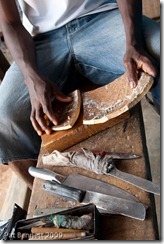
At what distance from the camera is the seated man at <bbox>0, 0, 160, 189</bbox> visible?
2.85ft

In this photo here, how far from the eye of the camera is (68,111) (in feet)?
2.78

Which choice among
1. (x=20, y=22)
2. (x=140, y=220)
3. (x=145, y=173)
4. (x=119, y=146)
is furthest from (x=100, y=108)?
(x=20, y=22)

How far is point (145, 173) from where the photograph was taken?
0.68 metres

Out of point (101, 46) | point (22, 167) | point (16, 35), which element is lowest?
point (22, 167)

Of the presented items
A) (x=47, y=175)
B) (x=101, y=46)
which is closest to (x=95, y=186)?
(x=47, y=175)

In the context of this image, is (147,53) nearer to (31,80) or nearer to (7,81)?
(31,80)

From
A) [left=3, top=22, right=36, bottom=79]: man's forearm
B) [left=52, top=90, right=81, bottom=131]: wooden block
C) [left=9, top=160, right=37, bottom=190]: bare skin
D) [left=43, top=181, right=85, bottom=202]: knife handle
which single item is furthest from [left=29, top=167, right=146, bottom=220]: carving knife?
[left=3, top=22, right=36, bottom=79]: man's forearm

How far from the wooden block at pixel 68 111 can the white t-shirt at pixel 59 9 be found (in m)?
0.33

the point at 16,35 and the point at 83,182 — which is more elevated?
the point at 16,35

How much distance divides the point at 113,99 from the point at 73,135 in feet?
0.50

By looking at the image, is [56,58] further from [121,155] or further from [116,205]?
[116,205]

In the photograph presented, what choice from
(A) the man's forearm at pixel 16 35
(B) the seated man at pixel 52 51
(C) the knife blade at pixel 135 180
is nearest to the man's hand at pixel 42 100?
(B) the seated man at pixel 52 51

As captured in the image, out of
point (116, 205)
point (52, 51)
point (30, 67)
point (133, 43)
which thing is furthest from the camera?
point (52, 51)

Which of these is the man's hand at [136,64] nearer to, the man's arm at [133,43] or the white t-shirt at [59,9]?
the man's arm at [133,43]
